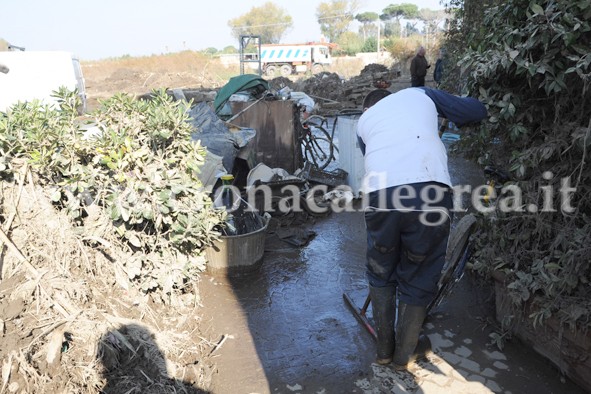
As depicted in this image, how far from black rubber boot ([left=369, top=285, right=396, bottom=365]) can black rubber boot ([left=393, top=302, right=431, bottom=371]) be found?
6 cm

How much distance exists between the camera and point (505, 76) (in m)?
3.33

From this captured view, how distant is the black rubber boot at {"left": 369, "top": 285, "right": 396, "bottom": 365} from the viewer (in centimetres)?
313

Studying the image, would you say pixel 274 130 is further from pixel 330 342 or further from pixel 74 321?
pixel 74 321

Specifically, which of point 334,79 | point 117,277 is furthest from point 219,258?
point 334,79

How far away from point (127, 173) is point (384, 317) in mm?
2313

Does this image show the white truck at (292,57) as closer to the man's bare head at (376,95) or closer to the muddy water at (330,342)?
the muddy water at (330,342)

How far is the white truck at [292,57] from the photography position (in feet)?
125

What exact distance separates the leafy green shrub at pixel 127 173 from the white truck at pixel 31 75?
184 inches

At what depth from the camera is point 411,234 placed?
2.89m

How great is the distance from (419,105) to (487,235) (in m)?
1.33

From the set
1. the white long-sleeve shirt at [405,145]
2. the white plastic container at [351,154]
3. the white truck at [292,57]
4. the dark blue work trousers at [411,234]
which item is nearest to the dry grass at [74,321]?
the dark blue work trousers at [411,234]

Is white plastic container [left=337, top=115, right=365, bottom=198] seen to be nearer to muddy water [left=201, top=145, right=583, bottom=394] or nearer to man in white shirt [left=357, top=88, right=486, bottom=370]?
muddy water [left=201, top=145, right=583, bottom=394]

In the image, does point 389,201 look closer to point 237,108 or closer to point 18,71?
point 237,108

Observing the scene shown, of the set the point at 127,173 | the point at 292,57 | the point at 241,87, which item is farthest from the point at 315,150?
the point at 292,57
